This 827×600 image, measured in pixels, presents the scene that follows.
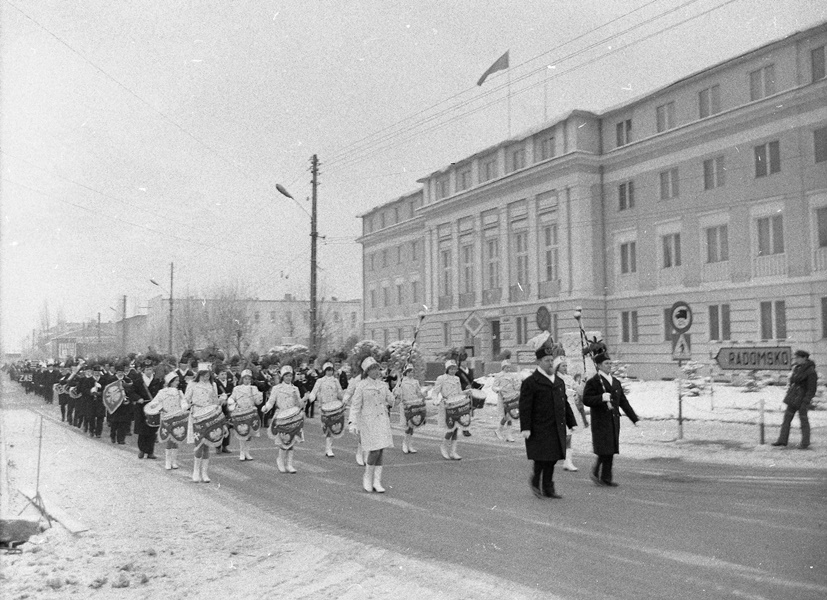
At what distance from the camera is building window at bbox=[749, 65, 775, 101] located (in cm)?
3068

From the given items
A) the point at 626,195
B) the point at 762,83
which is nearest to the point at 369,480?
the point at 762,83

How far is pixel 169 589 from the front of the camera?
21.4ft

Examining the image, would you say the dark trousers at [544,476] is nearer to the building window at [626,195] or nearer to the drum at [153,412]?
the drum at [153,412]

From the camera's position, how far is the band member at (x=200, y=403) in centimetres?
1280

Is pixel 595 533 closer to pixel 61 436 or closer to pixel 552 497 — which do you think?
pixel 552 497

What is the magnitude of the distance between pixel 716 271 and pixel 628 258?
5.86m

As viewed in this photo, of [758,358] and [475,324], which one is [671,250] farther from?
[758,358]

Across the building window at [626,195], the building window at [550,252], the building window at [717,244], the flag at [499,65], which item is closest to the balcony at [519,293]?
the building window at [550,252]

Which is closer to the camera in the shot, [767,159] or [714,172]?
[767,159]

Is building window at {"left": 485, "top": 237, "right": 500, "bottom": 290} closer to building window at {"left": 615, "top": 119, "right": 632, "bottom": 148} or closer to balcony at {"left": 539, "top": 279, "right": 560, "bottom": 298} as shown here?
balcony at {"left": 539, "top": 279, "right": 560, "bottom": 298}

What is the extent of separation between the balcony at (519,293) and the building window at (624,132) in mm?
9478

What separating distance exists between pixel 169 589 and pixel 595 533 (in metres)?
4.24

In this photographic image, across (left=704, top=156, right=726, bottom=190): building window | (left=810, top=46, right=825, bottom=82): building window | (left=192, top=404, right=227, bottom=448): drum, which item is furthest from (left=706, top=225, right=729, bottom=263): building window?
(left=192, top=404, right=227, bottom=448): drum

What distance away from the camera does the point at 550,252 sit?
141 feet
